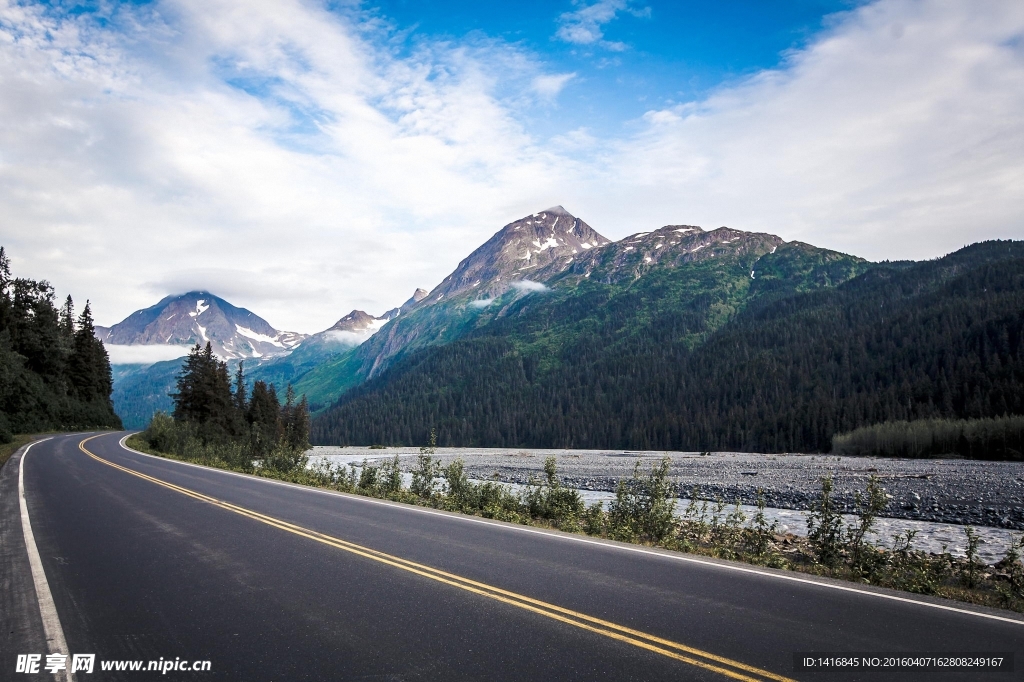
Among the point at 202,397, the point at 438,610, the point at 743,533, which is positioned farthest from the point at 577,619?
the point at 202,397

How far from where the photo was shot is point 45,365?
7306cm

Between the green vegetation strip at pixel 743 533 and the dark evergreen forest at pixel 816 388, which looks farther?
the dark evergreen forest at pixel 816 388

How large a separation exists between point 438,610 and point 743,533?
11.9 metres

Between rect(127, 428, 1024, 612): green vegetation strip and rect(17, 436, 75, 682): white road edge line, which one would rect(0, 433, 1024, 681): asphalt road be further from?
rect(127, 428, 1024, 612): green vegetation strip

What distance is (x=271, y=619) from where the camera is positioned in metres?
6.73

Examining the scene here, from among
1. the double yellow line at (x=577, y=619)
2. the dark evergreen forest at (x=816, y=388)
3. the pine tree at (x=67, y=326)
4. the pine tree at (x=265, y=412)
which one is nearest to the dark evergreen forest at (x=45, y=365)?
the pine tree at (x=67, y=326)

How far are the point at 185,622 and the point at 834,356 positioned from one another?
176 meters

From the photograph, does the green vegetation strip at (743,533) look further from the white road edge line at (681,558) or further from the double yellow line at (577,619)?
the double yellow line at (577,619)

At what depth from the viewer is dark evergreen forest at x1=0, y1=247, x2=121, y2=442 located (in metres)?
58.7

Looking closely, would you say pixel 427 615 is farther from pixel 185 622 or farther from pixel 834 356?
pixel 834 356

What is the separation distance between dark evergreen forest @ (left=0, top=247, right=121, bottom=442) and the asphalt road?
52.0m

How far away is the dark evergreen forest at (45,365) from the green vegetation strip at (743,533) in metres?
49.2

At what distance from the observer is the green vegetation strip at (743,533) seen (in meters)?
9.89

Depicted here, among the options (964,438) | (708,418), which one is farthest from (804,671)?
(708,418)
